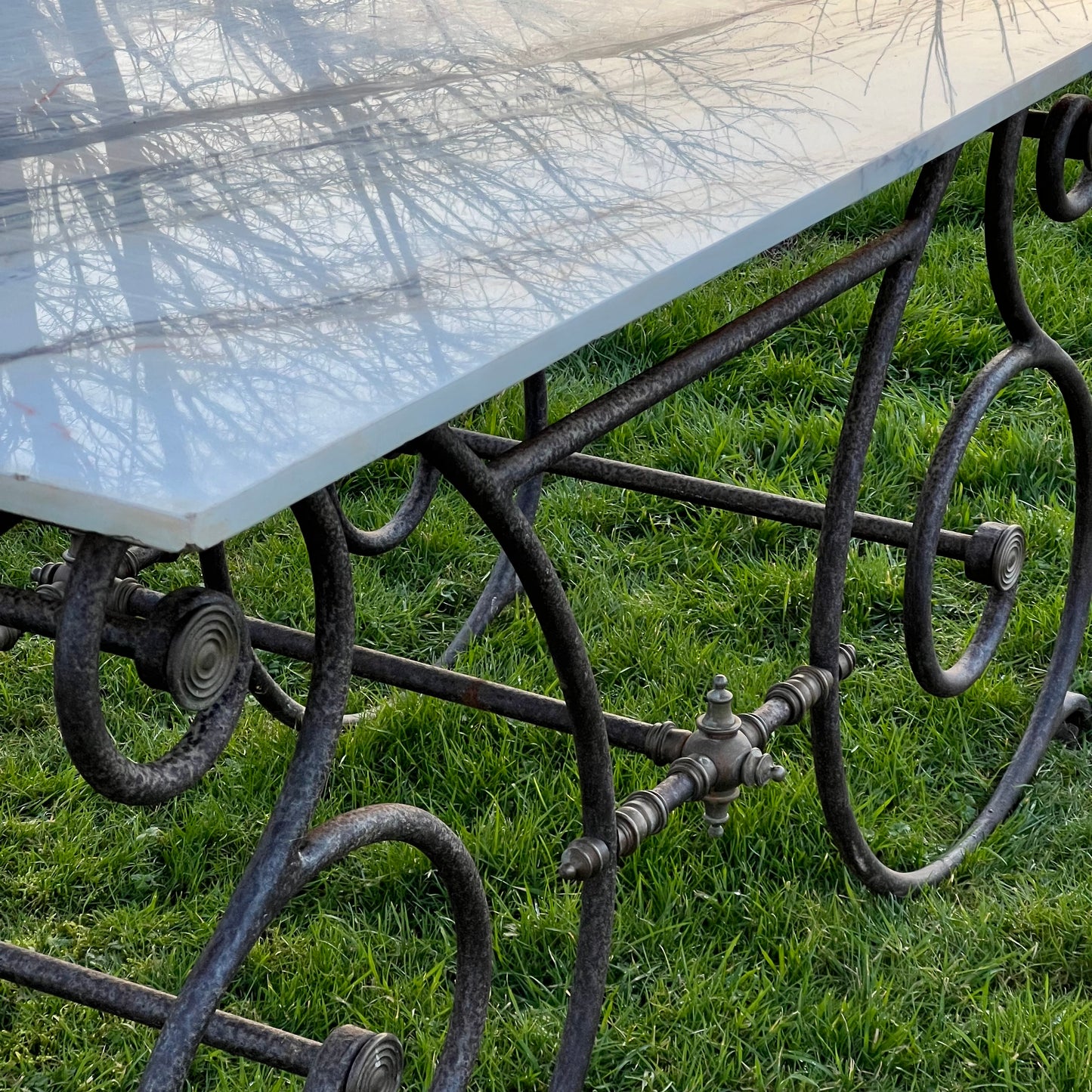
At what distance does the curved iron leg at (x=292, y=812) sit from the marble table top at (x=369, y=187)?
151 millimetres

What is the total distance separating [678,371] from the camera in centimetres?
130

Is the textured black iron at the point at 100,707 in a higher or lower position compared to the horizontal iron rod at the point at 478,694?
lower

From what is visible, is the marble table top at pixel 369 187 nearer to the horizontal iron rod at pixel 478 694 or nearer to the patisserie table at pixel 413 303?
the patisserie table at pixel 413 303

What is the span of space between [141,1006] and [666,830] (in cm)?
96

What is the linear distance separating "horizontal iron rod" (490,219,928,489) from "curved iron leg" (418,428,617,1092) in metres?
0.04

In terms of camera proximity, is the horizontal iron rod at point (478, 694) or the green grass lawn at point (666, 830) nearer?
the horizontal iron rod at point (478, 694)

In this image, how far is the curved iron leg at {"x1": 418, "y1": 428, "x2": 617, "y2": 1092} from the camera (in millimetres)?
1128

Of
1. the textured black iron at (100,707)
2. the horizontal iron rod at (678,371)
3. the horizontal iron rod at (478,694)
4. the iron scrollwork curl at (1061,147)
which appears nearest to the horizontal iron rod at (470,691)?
the horizontal iron rod at (478,694)

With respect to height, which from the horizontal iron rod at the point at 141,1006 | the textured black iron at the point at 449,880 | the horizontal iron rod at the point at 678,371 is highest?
the horizontal iron rod at the point at 678,371

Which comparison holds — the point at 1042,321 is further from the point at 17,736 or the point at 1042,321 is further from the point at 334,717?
the point at 334,717

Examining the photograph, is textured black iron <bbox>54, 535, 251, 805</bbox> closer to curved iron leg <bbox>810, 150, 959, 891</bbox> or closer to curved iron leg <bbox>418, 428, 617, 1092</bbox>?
curved iron leg <bbox>418, 428, 617, 1092</bbox>

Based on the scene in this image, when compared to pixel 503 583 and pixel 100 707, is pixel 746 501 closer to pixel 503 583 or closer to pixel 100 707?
pixel 503 583

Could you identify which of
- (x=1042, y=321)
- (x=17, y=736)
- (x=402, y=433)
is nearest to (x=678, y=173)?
(x=402, y=433)

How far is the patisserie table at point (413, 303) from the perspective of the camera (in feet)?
2.64
